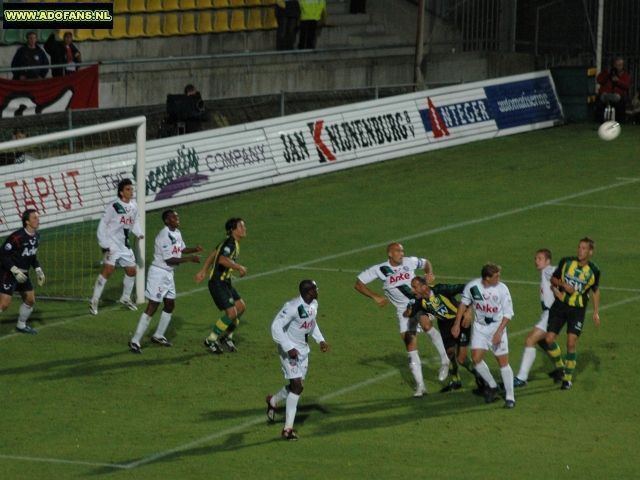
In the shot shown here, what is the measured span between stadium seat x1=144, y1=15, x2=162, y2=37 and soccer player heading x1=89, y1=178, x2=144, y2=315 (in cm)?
2060

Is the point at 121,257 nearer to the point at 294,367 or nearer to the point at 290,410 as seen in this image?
the point at 294,367

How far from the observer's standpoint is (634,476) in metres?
11.7

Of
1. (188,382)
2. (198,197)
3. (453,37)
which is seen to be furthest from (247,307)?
(453,37)

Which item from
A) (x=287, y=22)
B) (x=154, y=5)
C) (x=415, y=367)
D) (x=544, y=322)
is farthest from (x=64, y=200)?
(x=154, y=5)

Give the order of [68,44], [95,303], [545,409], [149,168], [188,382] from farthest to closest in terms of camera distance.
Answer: [68,44]
[149,168]
[95,303]
[188,382]
[545,409]

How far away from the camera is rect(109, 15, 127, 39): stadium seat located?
37.2 meters

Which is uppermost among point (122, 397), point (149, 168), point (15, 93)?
point (15, 93)

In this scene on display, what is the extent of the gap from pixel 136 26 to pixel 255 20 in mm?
4020

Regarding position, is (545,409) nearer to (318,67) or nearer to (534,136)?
(534,136)

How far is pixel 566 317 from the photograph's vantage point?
576 inches

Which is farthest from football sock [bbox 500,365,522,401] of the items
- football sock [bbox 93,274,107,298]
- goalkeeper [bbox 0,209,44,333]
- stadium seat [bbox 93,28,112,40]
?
stadium seat [bbox 93,28,112,40]

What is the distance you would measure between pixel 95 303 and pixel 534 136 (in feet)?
61.8

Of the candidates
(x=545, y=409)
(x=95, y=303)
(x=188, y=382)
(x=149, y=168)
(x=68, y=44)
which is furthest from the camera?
(x=68, y=44)

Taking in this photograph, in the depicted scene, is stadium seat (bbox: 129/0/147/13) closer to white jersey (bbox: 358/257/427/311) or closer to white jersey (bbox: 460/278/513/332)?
white jersey (bbox: 358/257/427/311)
